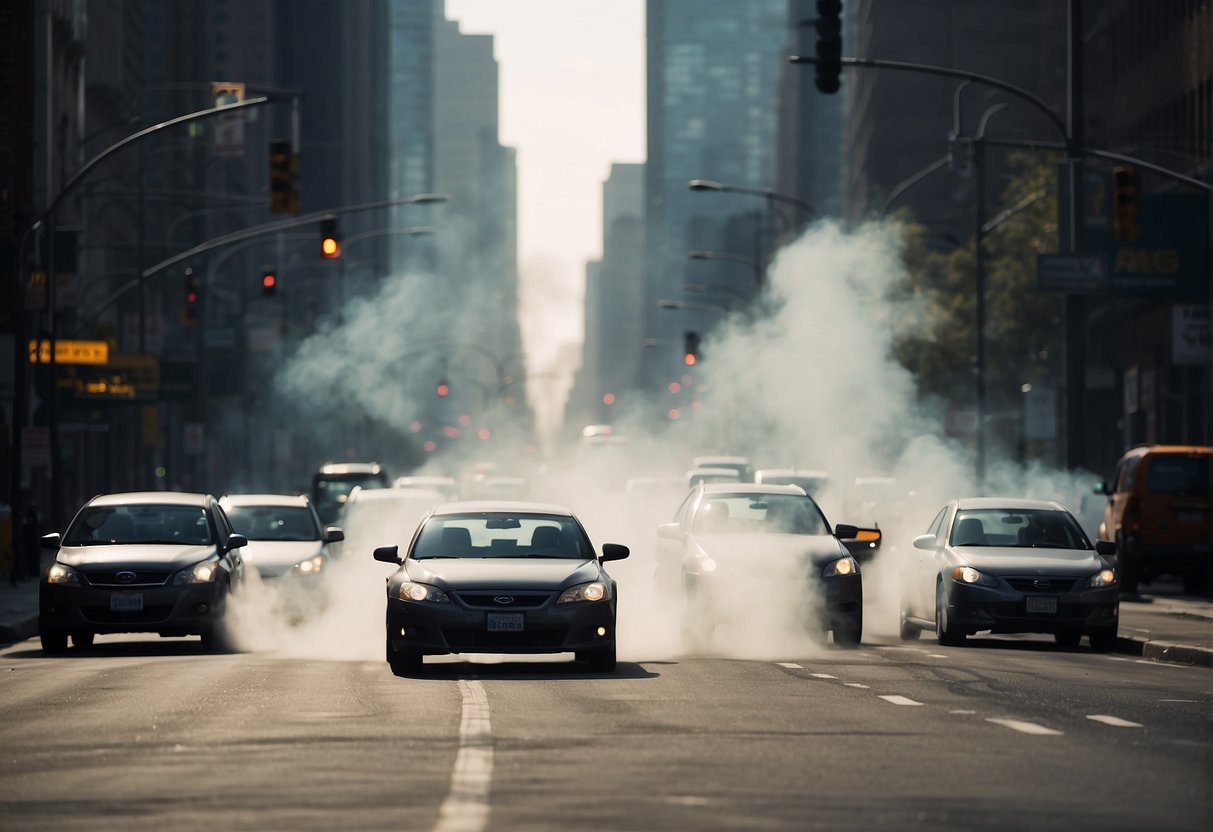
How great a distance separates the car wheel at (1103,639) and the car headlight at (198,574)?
849 centimetres

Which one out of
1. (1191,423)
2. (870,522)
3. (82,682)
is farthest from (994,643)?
(1191,423)

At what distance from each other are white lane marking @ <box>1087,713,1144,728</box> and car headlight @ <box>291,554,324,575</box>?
1395cm

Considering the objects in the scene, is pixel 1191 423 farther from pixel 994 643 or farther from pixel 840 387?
pixel 994 643

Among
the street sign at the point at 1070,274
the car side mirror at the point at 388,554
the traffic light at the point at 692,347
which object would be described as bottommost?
the car side mirror at the point at 388,554

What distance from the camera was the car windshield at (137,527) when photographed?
24.5m

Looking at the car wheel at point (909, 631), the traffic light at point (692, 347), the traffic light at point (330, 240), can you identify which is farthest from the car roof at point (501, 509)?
the traffic light at point (692, 347)

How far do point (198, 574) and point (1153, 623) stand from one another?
11.2 m

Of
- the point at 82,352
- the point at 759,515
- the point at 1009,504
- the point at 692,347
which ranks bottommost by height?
the point at 759,515

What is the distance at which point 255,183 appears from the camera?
477ft

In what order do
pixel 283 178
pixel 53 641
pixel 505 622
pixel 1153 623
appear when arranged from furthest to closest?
pixel 283 178 → pixel 1153 623 → pixel 53 641 → pixel 505 622

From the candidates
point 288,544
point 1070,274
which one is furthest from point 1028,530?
point 1070,274

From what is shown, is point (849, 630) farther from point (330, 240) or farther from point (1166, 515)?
point (330, 240)

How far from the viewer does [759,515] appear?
24.1 meters

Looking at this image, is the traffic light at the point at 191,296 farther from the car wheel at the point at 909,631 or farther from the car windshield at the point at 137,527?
the car wheel at the point at 909,631
